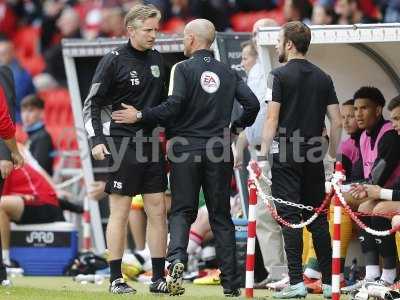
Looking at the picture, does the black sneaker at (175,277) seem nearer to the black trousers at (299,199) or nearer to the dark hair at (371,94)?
the black trousers at (299,199)

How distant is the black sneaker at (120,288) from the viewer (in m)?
11.7

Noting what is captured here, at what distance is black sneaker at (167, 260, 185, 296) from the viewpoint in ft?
36.7

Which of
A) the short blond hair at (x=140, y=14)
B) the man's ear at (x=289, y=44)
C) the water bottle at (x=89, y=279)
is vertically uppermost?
the short blond hair at (x=140, y=14)

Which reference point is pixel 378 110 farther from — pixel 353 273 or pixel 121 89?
pixel 121 89

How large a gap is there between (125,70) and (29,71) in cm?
1448

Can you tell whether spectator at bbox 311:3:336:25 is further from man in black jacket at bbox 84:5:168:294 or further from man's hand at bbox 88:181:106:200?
man in black jacket at bbox 84:5:168:294

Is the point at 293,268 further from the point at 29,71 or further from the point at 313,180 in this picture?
the point at 29,71

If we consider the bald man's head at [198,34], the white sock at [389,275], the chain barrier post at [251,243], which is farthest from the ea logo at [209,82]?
the white sock at [389,275]

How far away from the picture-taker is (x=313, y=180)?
11.6 m

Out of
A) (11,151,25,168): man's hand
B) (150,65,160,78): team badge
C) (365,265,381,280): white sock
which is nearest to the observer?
(150,65,160,78): team badge

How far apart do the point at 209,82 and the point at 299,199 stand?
1234 millimetres

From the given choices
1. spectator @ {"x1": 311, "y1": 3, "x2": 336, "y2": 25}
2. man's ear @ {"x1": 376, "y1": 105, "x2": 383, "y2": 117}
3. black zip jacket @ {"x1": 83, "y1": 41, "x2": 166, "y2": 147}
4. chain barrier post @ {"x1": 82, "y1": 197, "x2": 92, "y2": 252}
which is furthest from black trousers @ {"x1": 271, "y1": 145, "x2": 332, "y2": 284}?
spectator @ {"x1": 311, "y1": 3, "x2": 336, "y2": 25}

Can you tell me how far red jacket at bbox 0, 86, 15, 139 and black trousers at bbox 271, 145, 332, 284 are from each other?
90.9 inches

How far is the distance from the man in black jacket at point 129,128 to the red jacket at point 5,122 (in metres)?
0.71
